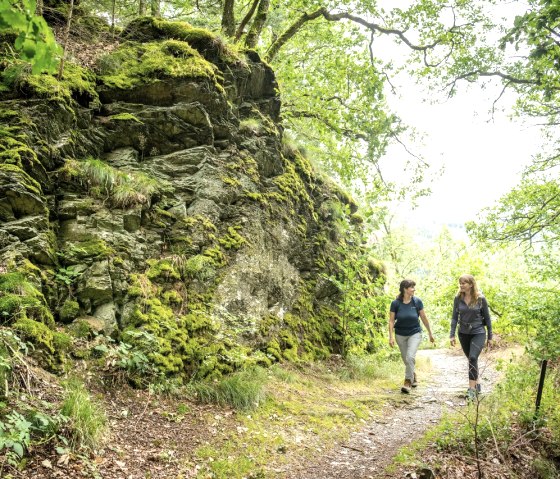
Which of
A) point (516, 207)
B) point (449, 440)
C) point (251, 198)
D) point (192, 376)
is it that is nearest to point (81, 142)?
point (251, 198)

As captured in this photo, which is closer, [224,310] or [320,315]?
[224,310]

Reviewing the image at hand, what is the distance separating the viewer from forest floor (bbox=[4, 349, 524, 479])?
148 inches

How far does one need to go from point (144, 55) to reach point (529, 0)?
325 inches

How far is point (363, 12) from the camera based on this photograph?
12.4 m

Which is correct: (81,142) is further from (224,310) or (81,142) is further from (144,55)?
(224,310)

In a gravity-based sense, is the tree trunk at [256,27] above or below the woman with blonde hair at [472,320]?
above

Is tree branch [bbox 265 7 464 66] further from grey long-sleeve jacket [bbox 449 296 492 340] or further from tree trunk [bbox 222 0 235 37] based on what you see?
grey long-sleeve jacket [bbox 449 296 492 340]

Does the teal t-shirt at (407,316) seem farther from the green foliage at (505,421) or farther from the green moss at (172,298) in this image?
the green moss at (172,298)

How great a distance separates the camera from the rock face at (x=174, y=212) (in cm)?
580

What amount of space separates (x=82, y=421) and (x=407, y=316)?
20.2ft

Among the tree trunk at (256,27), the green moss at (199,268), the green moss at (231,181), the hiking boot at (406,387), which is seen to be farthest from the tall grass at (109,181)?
the tree trunk at (256,27)

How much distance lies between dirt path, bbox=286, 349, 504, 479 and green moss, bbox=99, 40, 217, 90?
25.7 ft

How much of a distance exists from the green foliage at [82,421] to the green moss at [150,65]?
642 centimetres

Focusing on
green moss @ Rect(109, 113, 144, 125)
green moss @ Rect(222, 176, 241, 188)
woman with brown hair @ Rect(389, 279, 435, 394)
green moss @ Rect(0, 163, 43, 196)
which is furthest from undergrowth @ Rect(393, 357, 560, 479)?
green moss @ Rect(109, 113, 144, 125)
